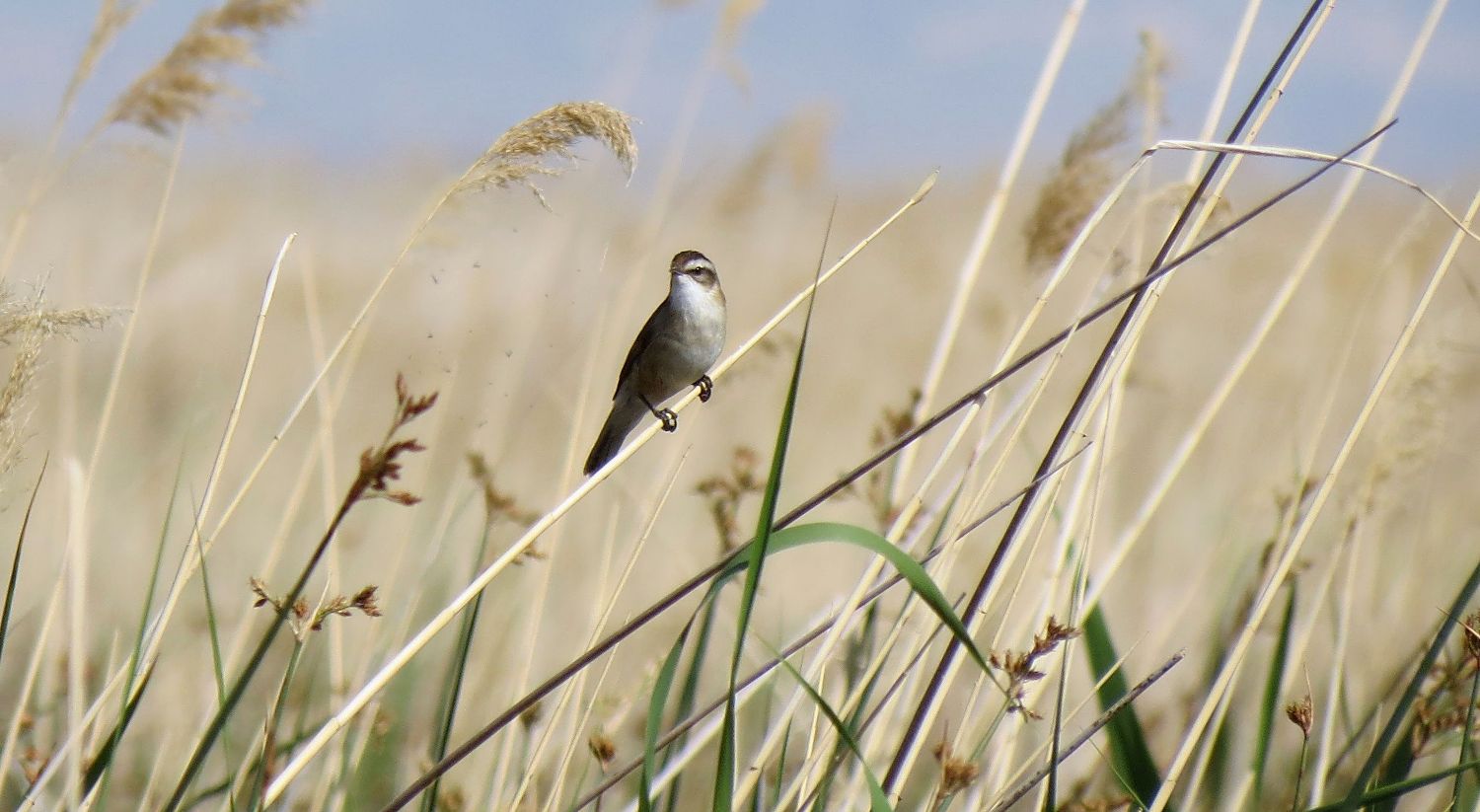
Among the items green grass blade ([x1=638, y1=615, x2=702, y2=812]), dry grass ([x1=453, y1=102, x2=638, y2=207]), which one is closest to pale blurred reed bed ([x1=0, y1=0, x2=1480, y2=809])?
dry grass ([x1=453, y1=102, x2=638, y2=207])

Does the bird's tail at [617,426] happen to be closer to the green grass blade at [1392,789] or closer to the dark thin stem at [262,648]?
the dark thin stem at [262,648]

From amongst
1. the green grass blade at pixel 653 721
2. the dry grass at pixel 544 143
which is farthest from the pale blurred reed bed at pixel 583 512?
the green grass blade at pixel 653 721

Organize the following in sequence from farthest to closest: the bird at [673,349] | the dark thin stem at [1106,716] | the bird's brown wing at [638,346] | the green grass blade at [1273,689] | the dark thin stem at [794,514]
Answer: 1. the bird's brown wing at [638,346]
2. the bird at [673,349]
3. the green grass blade at [1273,689]
4. the dark thin stem at [1106,716]
5. the dark thin stem at [794,514]

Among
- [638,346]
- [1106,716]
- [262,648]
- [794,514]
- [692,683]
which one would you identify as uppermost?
[638,346]

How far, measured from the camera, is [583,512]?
442cm

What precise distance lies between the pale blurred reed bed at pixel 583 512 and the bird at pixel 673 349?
0.15 m

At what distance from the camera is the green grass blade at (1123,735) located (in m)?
1.92

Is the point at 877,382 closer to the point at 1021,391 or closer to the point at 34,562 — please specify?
the point at 34,562

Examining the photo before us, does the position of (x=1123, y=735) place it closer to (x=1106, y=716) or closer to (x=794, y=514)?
(x=1106, y=716)

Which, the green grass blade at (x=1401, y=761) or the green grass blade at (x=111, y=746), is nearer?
the green grass blade at (x=111, y=746)

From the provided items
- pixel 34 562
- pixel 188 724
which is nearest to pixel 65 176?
pixel 188 724

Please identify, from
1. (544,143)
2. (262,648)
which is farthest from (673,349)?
(262,648)

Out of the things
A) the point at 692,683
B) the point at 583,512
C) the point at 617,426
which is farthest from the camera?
the point at 583,512

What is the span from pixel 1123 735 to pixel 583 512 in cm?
271
